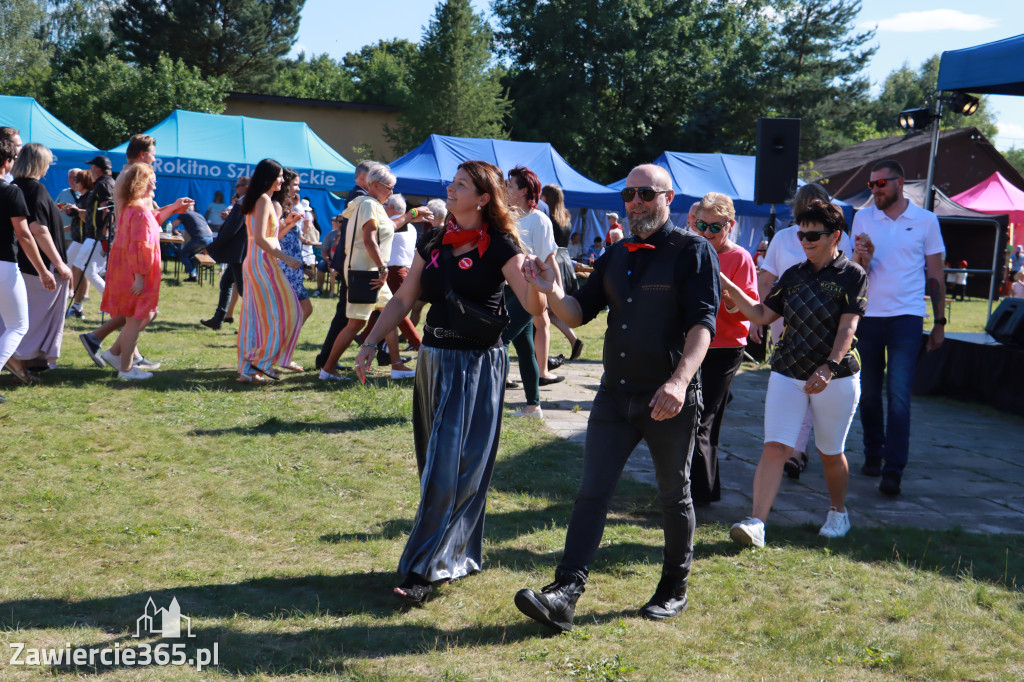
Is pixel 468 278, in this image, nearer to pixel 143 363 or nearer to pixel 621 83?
pixel 143 363

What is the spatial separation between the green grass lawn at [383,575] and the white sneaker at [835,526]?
0.09 m

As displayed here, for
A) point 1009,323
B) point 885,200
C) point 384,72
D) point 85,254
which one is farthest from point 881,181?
point 384,72

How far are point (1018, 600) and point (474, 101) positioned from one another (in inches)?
1542

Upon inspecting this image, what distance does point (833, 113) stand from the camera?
1866 inches

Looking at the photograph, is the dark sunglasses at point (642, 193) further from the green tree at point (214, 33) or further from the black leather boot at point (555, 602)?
the green tree at point (214, 33)

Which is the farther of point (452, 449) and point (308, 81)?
point (308, 81)

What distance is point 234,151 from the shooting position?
2084 cm

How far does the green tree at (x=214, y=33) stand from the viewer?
146 ft

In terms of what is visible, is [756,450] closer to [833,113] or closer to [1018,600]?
[1018,600]

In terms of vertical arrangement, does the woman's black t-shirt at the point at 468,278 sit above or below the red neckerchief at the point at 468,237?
below

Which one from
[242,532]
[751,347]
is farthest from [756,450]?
[242,532]

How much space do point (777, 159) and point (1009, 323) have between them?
3093mm

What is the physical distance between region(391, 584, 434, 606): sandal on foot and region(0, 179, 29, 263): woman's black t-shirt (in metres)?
4.49

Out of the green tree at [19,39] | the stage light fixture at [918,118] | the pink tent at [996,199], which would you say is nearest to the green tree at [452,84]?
the pink tent at [996,199]
